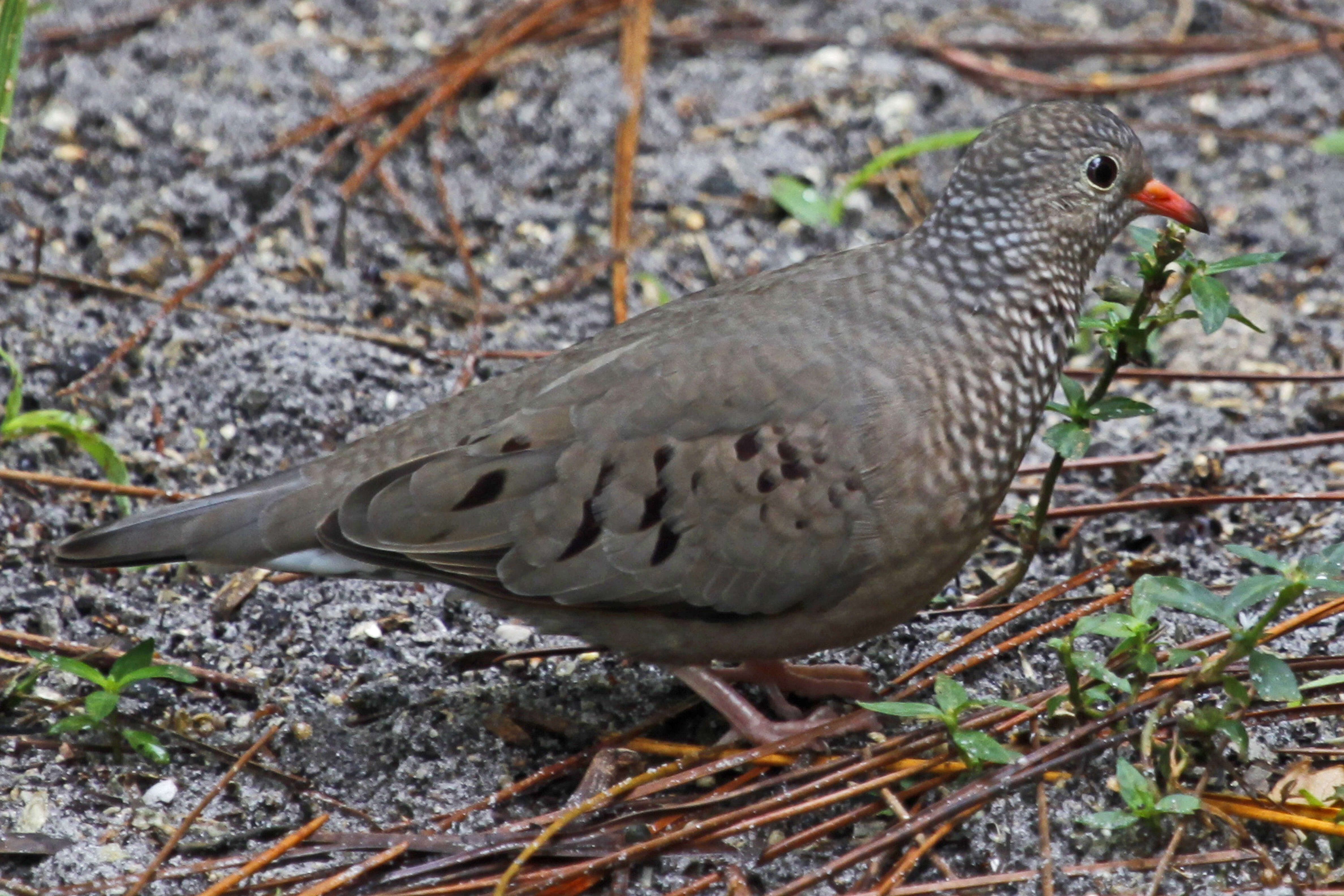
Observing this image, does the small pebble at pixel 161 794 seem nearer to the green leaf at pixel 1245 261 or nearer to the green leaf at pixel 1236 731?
the green leaf at pixel 1236 731

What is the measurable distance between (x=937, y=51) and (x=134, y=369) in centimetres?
343

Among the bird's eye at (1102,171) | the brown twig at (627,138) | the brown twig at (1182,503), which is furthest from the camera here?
the brown twig at (627,138)

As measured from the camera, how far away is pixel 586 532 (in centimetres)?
329

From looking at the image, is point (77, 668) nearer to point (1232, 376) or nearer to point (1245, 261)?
point (1245, 261)

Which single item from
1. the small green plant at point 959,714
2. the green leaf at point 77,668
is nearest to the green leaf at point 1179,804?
the small green plant at point 959,714

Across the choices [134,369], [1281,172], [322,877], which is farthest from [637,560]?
[1281,172]

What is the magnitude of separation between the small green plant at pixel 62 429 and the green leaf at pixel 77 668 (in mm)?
741

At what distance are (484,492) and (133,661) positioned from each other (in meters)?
0.81

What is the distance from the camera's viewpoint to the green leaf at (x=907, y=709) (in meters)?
2.93

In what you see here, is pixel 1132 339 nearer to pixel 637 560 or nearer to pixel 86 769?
pixel 637 560

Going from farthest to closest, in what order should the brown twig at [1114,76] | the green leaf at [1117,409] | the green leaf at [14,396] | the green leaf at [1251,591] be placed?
the brown twig at [1114,76]
the green leaf at [14,396]
the green leaf at [1117,409]
the green leaf at [1251,591]

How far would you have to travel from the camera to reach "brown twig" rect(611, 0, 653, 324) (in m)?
5.13

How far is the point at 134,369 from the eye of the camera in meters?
4.53

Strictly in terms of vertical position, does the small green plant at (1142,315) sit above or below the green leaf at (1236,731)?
above
